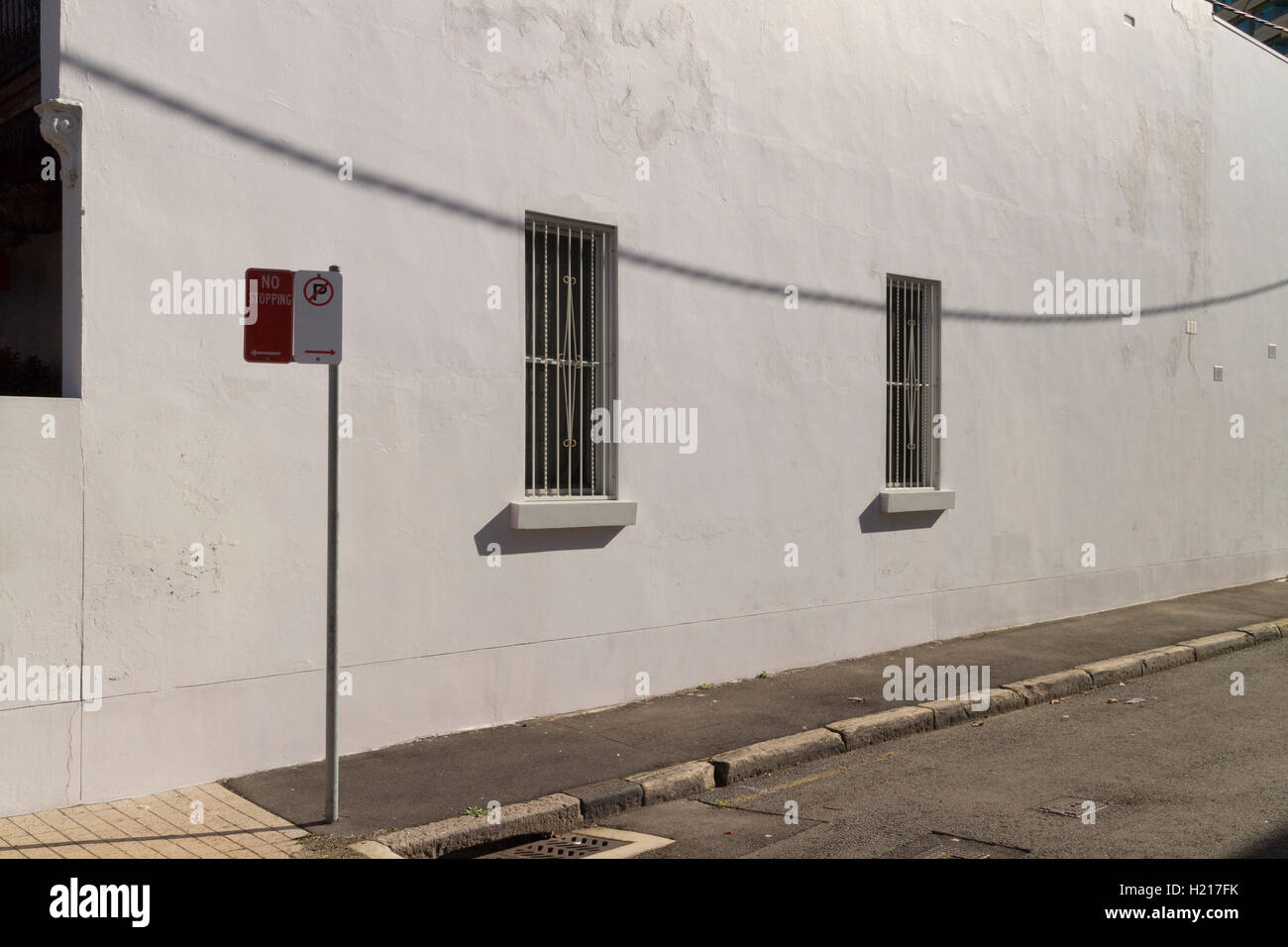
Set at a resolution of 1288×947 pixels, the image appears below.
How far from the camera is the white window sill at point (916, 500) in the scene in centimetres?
1053

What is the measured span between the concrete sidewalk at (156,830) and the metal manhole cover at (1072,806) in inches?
147

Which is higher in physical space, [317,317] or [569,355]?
A: [569,355]

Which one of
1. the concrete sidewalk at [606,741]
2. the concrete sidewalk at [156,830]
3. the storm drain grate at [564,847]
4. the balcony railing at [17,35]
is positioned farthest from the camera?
the balcony railing at [17,35]

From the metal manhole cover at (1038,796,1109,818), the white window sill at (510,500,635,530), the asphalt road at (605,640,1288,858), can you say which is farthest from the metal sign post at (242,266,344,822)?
the metal manhole cover at (1038,796,1109,818)

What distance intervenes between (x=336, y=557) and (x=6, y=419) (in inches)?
66.1

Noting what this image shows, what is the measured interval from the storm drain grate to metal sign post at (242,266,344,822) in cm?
92

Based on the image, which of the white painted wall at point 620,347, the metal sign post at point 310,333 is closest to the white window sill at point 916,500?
the white painted wall at point 620,347

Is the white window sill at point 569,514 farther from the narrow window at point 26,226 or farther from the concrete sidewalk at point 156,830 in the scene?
the narrow window at point 26,226

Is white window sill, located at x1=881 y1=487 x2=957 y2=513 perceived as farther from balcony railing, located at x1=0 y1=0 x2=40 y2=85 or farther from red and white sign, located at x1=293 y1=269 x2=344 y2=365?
balcony railing, located at x1=0 y1=0 x2=40 y2=85

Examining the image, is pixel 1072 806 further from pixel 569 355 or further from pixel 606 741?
pixel 569 355

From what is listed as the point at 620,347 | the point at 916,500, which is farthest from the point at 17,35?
the point at 916,500

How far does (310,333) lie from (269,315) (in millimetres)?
199

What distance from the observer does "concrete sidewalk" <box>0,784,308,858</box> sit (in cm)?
539

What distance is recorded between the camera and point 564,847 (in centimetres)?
590
